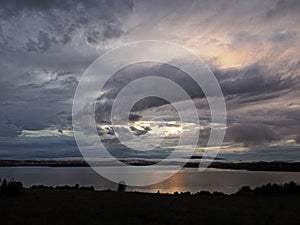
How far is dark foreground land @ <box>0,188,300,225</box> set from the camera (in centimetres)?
2005

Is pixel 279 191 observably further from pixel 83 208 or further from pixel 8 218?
pixel 8 218

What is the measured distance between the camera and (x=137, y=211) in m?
23.1

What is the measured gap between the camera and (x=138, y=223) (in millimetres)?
19578

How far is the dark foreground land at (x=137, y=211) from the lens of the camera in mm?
20047

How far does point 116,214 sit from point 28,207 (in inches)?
261

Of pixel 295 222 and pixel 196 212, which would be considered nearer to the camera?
pixel 295 222

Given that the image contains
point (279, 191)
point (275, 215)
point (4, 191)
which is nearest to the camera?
point (275, 215)

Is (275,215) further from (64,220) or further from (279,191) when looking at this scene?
(279,191)

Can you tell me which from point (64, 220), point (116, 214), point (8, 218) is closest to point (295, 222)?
point (116, 214)

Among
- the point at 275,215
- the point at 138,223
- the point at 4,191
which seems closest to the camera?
the point at 138,223

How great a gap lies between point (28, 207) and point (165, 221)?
398 inches

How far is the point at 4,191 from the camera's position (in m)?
30.9

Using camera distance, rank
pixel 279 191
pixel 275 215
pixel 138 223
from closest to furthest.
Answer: pixel 138 223 < pixel 275 215 < pixel 279 191

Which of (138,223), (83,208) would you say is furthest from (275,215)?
(83,208)
